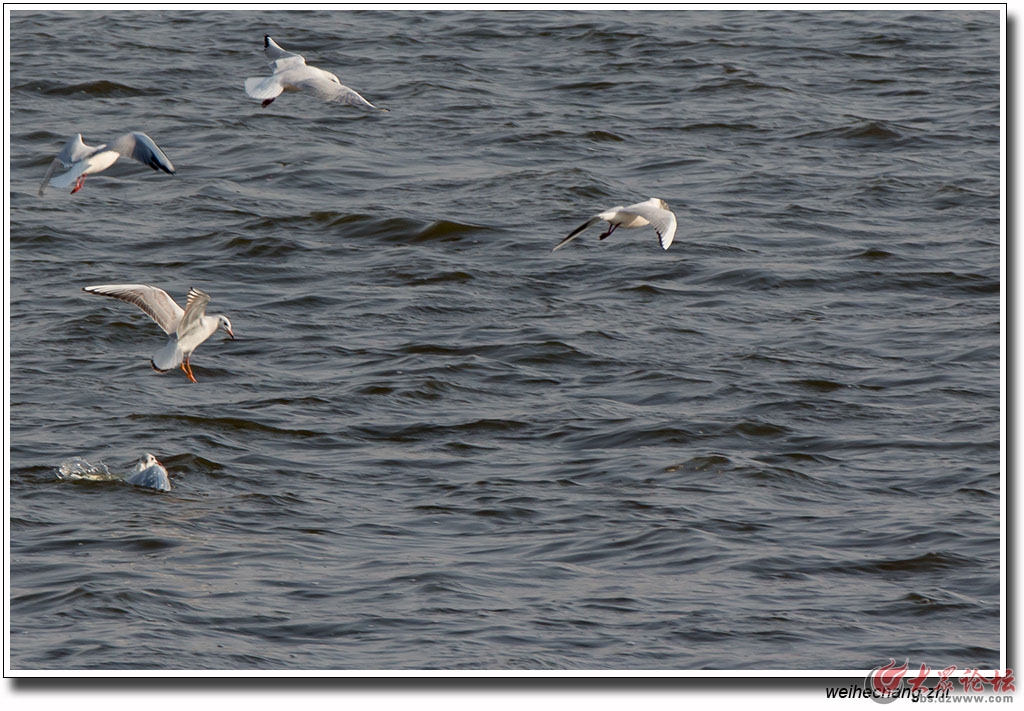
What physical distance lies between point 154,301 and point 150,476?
147cm

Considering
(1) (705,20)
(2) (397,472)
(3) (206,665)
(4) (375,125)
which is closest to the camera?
(3) (206,665)

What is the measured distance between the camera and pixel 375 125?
17.7 meters

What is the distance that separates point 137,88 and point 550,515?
33.5 ft

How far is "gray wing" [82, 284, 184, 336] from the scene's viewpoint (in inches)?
366

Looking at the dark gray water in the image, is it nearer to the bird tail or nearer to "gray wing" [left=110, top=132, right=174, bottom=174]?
"gray wing" [left=110, top=132, right=174, bottom=174]

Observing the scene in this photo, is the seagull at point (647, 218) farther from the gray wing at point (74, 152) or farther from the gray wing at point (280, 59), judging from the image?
the gray wing at point (74, 152)

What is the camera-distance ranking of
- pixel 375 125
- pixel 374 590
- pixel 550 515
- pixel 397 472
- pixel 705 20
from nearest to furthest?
pixel 374 590 → pixel 550 515 → pixel 397 472 → pixel 375 125 → pixel 705 20

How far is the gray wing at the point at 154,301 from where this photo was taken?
9297 mm

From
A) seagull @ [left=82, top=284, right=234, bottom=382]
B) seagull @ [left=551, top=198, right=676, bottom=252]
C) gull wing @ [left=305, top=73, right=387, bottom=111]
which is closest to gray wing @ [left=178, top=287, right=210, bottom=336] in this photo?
seagull @ [left=82, top=284, right=234, bottom=382]

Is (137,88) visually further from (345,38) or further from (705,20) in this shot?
(705,20)

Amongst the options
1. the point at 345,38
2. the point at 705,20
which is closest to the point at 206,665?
the point at 345,38

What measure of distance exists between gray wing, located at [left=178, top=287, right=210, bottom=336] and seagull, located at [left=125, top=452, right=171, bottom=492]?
1240 mm
